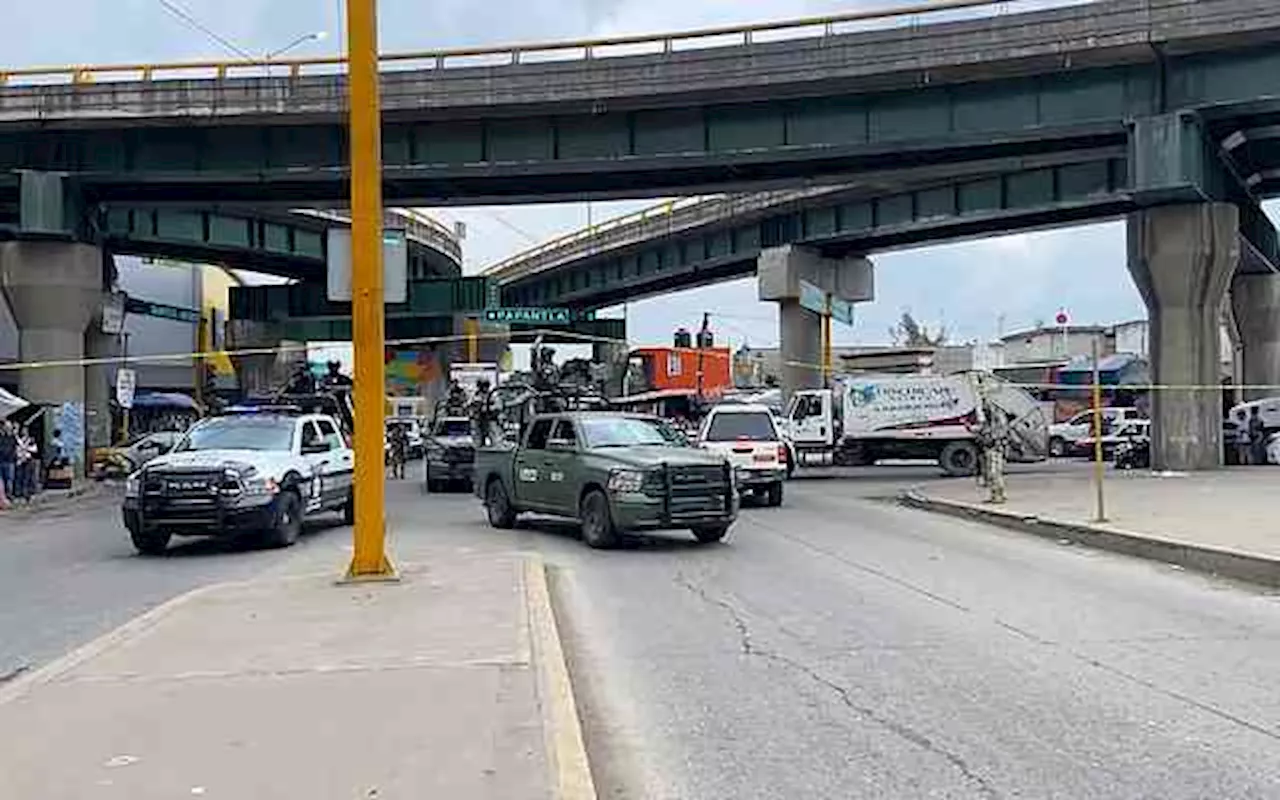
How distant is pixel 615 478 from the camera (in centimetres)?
1761

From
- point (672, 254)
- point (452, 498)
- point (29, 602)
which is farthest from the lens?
point (672, 254)

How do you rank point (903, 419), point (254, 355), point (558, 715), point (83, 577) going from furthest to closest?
point (254, 355), point (903, 419), point (83, 577), point (558, 715)

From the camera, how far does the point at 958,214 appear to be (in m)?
43.8

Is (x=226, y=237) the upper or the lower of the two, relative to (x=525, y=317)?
upper

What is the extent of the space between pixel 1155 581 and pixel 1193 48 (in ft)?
69.4

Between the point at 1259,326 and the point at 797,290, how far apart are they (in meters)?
15.4

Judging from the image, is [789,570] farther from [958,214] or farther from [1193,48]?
[958,214]

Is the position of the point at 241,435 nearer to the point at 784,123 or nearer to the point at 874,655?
the point at 874,655

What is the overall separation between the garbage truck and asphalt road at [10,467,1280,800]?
17925mm

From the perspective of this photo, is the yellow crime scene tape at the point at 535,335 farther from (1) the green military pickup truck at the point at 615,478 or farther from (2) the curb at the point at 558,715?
(2) the curb at the point at 558,715

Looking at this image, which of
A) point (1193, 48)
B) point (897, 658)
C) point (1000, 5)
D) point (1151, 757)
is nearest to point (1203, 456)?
point (1193, 48)

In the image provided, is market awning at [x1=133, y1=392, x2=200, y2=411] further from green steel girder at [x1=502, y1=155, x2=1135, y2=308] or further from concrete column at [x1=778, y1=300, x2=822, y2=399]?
concrete column at [x1=778, y1=300, x2=822, y2=399]

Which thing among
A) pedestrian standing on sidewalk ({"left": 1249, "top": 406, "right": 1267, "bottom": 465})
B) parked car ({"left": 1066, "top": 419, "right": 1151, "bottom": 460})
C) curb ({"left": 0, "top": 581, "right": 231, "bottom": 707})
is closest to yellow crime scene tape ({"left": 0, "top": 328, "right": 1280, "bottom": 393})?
pedestrian standing on sidewalk ({"left": 1249, "top": 406, "right": 1267, "bottom": 465})

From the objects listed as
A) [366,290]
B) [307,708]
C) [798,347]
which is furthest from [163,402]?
[307,708]
